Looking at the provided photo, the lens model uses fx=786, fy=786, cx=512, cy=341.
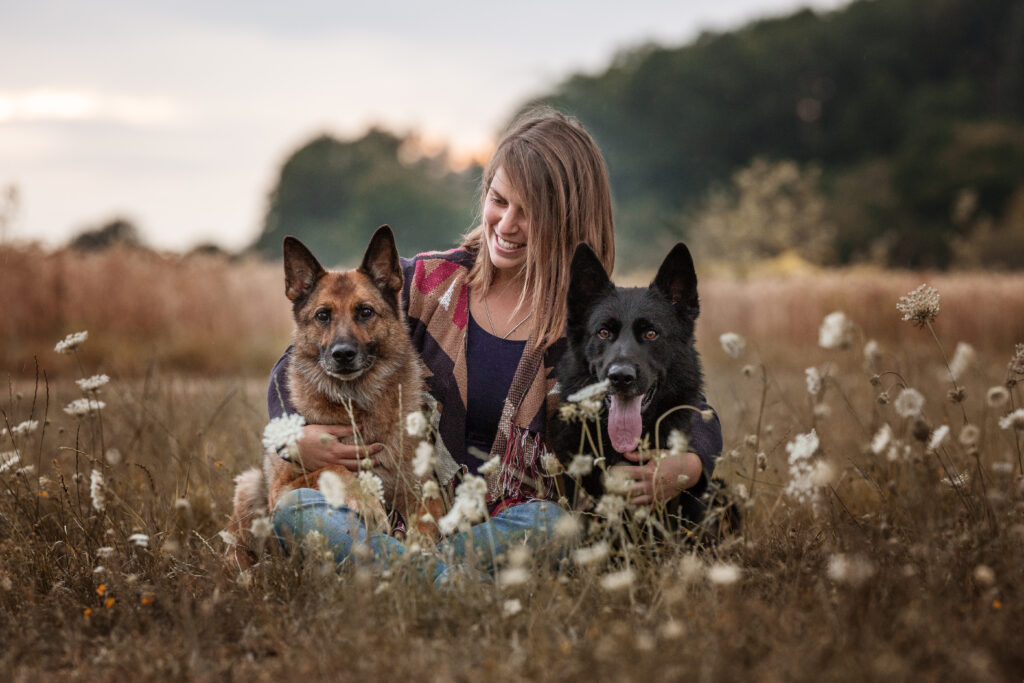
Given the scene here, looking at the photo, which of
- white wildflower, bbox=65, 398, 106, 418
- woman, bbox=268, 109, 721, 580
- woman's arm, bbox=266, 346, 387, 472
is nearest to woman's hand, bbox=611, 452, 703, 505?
woman, bbox=268, 109, 721, 580

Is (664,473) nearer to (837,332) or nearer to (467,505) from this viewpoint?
(837,332)

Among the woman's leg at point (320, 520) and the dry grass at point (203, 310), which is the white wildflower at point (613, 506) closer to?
the woman's leg at point (320, 520)

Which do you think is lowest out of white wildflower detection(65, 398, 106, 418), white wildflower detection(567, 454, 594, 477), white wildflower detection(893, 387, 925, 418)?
white wildflower detection(567, 454, 594, 477)

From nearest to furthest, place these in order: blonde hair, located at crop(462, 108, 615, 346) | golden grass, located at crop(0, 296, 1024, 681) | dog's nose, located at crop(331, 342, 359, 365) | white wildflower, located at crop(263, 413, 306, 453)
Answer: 1. golden grass, located at crop(0, 296, 1024, 681)
2. white wildflower, located at crop(263, 413, 306, 453)
3. dog's nose, located at crop(331, 342, 359, 365)
4. blonde hair, located at crop(462, 108, 615, 346)

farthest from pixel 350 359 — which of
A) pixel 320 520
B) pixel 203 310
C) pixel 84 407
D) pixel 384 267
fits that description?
pixel 203 310

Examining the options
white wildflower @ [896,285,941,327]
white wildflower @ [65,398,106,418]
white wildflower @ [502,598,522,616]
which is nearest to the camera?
white wildflower @ [502,598,522,616]

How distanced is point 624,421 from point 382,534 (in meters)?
0.93

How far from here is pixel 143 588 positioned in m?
2.62

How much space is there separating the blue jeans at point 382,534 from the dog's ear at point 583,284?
76 centimetres

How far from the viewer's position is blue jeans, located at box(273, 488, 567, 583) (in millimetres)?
2621

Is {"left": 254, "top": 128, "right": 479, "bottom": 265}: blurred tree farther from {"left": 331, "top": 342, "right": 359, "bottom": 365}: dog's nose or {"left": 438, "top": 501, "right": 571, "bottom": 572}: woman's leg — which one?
{"left": 438, "top": 501, "right": 571, "bottom": 572}: woman's leg

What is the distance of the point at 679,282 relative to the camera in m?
3.11

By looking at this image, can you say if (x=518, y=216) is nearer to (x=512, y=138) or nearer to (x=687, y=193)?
(x=512, y=138)

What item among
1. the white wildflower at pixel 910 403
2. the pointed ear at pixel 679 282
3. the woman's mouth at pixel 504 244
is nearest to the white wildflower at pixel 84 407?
the woman's mouth at pixel 504 244
